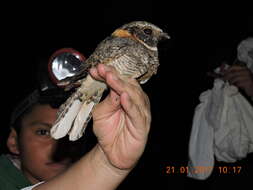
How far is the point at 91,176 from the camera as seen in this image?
144 cm

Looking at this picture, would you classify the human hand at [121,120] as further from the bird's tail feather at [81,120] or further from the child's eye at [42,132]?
the child's eye at [42,132]

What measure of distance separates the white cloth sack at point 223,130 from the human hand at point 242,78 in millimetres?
62

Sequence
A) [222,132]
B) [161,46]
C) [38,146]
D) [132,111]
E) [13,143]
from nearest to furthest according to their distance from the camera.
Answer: [132,111] < [38,146] < [13,143] < [222,132] < [161,46]

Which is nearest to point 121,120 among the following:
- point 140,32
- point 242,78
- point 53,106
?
point 140,32

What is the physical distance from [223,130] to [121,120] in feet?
5.32

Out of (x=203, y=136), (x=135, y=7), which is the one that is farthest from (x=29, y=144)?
(x=135, y=7)

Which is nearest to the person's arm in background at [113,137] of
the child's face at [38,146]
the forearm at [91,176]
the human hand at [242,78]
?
the forearm at [91,176]

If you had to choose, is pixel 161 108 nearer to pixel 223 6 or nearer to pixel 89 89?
→ pixel 223 6

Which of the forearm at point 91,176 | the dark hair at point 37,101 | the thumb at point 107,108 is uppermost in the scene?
the thumb at point 107,108

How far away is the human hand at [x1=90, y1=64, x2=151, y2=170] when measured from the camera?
4.15 ft

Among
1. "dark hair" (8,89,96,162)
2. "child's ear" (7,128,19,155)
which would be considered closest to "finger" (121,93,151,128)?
"dark hair" (8,89,96,162)

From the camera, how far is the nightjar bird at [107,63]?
1.39 metres

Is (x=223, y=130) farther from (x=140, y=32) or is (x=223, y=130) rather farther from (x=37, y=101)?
(x=37, y=101)

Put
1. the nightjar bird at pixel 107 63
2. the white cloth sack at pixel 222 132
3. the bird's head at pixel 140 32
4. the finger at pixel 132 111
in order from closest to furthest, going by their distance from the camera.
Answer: the finger at pixel 132 111
the nightjar bird at pixel 107 63
the bird's head at pixel 140 32
the white cloth sack at pixel 222 132
